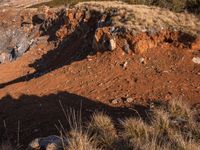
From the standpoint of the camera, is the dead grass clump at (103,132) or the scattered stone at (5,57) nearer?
the dead grass clump at (103,132)

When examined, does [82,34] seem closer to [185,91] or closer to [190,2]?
[190,2]

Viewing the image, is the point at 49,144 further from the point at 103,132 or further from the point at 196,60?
the point at 196,60

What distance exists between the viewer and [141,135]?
6.95 metres

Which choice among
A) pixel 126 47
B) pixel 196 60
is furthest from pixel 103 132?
pixel 126 47

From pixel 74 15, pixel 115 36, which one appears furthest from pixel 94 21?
pixel 115 36

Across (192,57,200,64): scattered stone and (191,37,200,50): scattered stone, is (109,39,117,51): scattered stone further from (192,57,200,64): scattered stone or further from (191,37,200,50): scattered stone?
(192,57,200,64): scattered stone

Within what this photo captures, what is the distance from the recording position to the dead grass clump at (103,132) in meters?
6.79

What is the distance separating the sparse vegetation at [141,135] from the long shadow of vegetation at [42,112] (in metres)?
1.55

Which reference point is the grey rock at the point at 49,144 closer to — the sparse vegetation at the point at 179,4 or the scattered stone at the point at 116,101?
the scattered stone at the point at 116,101

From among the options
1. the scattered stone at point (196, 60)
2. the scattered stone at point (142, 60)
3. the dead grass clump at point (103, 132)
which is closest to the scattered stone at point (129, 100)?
the scattered stone at point (142, 60)

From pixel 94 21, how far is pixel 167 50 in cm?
685

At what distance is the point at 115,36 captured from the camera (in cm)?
1403

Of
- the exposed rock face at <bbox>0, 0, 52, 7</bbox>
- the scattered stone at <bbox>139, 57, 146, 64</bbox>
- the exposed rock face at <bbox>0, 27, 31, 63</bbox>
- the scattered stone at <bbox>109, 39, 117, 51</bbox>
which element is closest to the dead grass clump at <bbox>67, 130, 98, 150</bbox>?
the scattered stone at <bbox>139, 57, 146, 64</bbox>

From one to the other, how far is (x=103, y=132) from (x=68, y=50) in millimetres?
11891
